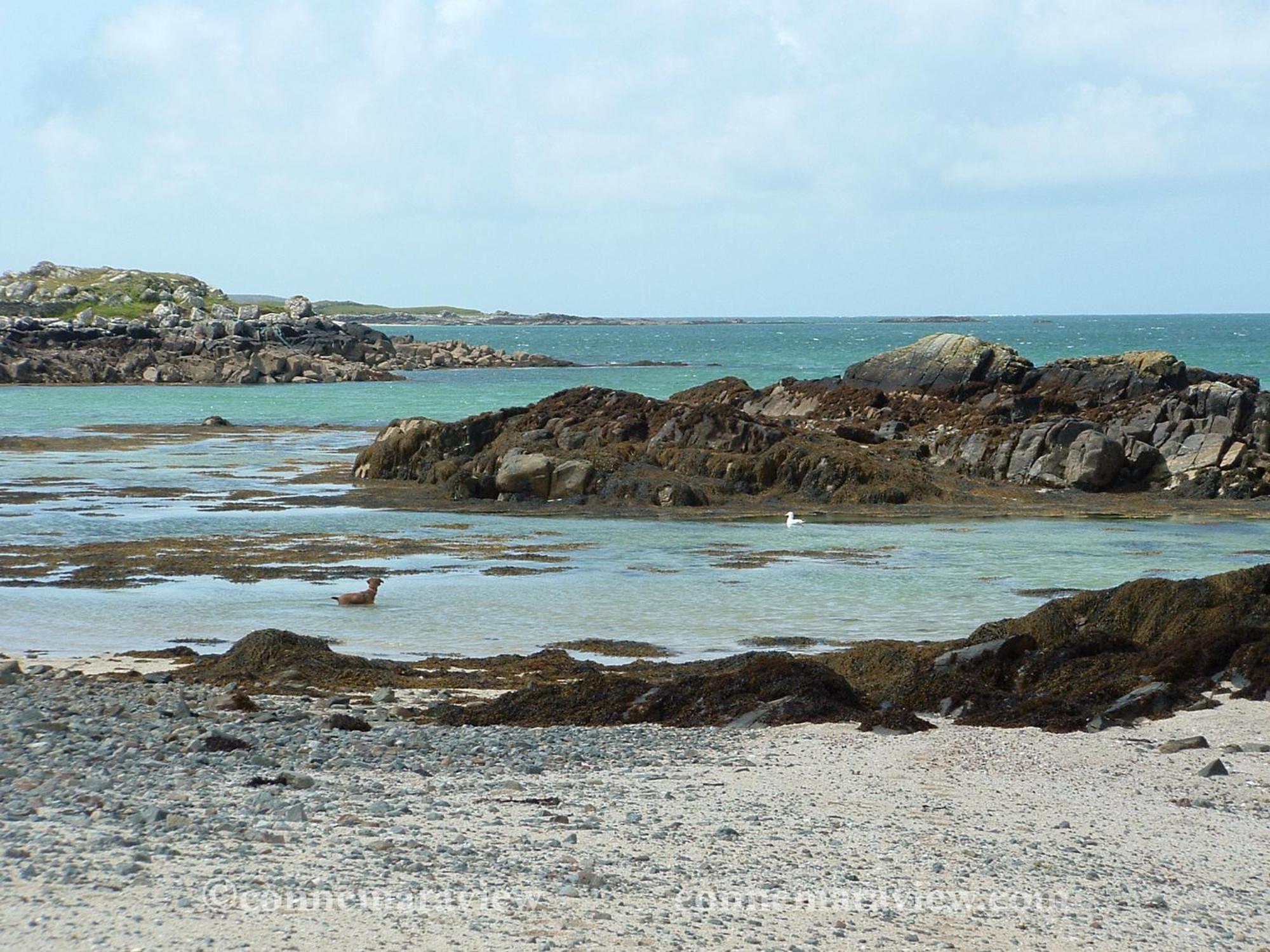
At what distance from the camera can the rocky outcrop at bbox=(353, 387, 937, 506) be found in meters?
29.5

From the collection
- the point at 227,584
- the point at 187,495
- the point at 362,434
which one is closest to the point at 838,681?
the point at 227,584

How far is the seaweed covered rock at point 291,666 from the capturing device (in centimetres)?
1273

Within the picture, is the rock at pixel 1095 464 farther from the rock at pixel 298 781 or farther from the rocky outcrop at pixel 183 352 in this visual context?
the rocky outcrop at pixel 183 352

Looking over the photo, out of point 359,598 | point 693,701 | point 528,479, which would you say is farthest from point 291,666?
point 528,479

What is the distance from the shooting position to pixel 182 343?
9125 cm

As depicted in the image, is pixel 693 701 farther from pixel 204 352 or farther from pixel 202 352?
pixel 202 352

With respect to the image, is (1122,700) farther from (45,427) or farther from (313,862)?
(45,427)

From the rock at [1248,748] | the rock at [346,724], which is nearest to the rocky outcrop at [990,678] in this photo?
the rock at [346,724]

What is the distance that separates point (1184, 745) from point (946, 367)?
110 feet

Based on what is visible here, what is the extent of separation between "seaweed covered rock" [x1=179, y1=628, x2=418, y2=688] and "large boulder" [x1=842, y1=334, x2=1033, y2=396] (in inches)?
1197

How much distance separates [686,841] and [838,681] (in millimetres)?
Answer: 4339

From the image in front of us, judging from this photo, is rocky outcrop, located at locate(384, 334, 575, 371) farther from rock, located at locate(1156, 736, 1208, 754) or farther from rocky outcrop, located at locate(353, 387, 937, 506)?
rock, located at locate(1156, 736, 1208, 754)

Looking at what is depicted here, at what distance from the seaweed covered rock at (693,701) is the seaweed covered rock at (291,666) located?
1784 mm

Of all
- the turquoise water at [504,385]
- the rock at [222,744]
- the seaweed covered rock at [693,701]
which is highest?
the rock at [222,744]
